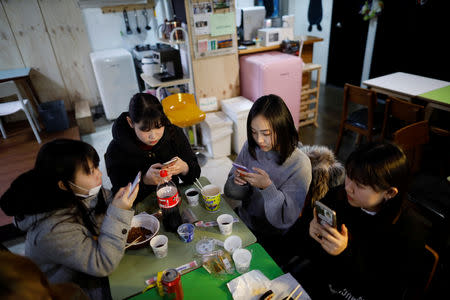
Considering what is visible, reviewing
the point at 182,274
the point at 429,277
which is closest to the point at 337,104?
the point at 429,277

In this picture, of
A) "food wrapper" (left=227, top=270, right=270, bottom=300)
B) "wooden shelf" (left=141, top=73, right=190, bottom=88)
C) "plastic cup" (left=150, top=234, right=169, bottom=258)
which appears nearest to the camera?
"food wrapper" (left=227, top=270, right=270, bottom=300)

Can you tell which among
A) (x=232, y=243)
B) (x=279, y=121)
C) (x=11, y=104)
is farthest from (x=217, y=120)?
(x=11, y=104)

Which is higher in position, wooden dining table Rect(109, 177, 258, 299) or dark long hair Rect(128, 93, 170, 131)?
dark long hair Rect(128, 93, 170, 131)

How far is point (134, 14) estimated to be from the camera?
495cm

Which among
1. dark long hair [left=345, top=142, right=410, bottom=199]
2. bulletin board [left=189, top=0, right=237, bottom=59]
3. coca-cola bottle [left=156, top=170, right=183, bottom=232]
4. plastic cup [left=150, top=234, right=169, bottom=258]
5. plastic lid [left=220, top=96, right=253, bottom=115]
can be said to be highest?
bulletin board [left=189, top=0, right=237, bottom=59]

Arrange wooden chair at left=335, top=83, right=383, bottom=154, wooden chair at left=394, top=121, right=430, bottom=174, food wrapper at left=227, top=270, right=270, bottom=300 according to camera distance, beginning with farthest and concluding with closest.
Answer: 1. wooden chair at left=335, top=83, right=383, bottom=154
2. wooden chair at left=394, top=121, right=430, bottom=174
3. food wrapper at left=227, top=270, right=270, bottom=300

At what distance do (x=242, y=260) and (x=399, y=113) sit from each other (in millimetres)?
2375

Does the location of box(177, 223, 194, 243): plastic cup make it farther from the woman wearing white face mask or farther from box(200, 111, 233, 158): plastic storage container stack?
box(200, 111, 233, 158): plastic storage container stack

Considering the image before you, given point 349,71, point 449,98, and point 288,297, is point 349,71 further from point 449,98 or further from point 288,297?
point 288,297

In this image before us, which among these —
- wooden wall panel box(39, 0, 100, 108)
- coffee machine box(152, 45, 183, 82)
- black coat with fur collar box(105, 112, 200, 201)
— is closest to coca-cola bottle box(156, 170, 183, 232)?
black coat with fur collar box(105, 112, 200, 201)

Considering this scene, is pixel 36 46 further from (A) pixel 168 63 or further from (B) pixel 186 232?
(B) pixel 186 232

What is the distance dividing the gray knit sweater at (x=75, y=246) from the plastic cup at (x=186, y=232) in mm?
237

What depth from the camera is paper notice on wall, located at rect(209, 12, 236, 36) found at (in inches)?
125

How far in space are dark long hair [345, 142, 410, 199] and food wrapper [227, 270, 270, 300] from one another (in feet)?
1.81
